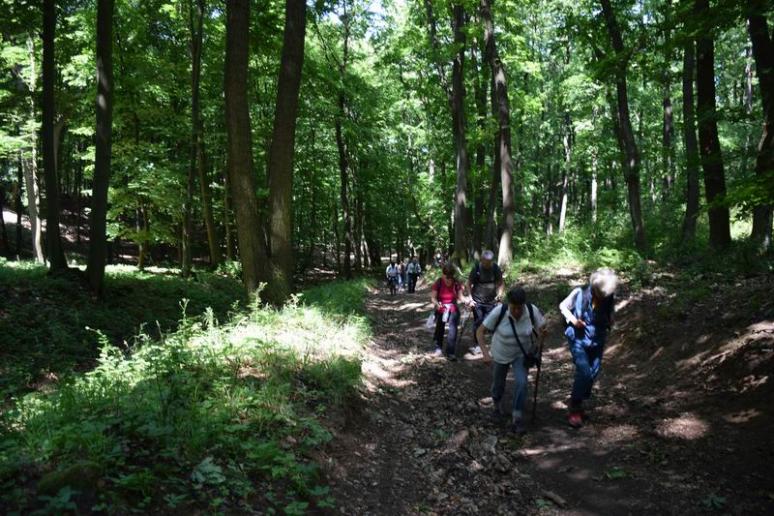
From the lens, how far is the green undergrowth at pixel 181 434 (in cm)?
308

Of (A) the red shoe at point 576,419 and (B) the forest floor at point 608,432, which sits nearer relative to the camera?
(B) the forest floor at point 608,432

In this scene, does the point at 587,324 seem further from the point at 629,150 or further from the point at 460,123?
the point at 460,123

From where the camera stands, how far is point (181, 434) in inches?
154

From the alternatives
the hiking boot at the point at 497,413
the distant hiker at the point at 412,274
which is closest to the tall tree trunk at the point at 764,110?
the hiking boot at the point at 497,413

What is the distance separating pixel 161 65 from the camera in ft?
63.8

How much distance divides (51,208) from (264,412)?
11560mm

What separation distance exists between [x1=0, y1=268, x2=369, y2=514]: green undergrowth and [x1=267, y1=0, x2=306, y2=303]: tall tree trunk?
3141 mm

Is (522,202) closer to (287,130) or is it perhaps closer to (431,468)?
(287,130)

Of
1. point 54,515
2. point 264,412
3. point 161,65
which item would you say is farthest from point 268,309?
point 161,65

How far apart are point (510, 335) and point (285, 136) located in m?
5.62

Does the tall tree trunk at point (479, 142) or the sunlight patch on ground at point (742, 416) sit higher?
the tall tree trunk at point (479, 142)

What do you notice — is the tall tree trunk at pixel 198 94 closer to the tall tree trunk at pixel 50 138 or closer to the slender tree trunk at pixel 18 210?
the tall tree trunk at pixel 50 138

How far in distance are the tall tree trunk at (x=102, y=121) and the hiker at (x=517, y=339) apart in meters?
10.9

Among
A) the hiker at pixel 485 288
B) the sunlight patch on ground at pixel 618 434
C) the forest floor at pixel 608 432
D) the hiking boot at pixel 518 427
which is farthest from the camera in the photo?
the hiker at pixel 485 288
